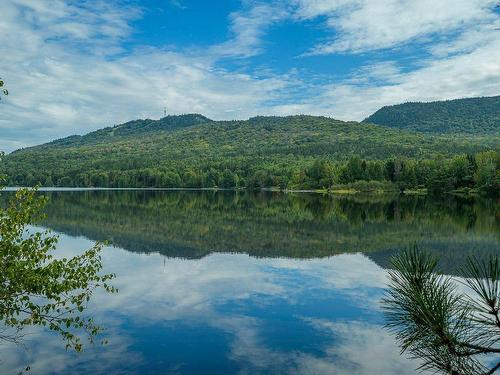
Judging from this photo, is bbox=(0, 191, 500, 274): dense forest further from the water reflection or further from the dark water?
the water reflection

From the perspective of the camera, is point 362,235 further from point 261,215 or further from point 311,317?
point 311,317

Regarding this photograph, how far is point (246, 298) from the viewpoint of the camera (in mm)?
26062

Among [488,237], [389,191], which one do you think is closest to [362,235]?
[488,237]

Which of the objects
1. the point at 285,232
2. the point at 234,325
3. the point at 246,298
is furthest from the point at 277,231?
the point at 234,325

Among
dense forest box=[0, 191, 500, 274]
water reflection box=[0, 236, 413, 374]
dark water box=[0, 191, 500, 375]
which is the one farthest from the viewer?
dense forest box=[0, 191, 500, 274]

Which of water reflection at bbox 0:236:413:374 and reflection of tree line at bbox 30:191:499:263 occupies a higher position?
reflection of tree line at bbox 30:191:499:263

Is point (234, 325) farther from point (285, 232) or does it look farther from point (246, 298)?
point (285, 232)

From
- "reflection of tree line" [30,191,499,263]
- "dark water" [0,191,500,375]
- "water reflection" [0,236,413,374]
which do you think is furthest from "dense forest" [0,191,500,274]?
"water reflection" [0,236,413,374]

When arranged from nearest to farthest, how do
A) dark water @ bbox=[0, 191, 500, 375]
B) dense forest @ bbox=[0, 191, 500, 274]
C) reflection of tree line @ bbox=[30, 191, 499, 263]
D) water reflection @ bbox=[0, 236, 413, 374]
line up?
water reflection @ bbox=[0, 236, 413, 374]
dark water @ bbox=[0, 191, 500, 375]
dense forest @ bbox=[0, 191, 500, 274]
reflection of tree line @ bbox=[30, 191, 499, 263]

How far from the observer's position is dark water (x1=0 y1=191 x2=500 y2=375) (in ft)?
55.5

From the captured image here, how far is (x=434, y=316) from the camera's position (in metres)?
6.50

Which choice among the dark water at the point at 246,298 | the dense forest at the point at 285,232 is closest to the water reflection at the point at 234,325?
the dark water at the point at 246,298

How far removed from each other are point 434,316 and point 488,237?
44461mm

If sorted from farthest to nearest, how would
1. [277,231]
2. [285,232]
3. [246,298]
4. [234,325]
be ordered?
[277,231], [285,232], [246,298], [234,325]
